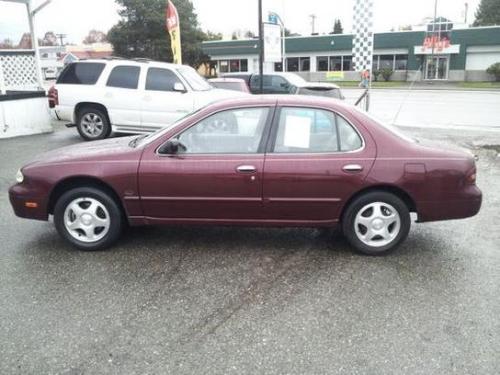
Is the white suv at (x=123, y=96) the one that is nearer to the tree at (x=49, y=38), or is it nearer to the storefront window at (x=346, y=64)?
the storefront window at (x=346, y=64)

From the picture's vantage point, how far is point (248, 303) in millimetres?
3891

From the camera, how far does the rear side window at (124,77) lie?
1105 centimetres

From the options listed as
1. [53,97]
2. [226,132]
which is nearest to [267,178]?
[226,132]

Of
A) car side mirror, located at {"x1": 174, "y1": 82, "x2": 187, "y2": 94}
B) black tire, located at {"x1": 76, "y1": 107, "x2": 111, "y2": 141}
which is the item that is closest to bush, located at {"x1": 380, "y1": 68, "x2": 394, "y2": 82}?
car side mirror, located at {"x1": 174, "y1": 82, "x2": 187, "y2": 94}

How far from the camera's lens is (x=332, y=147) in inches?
185

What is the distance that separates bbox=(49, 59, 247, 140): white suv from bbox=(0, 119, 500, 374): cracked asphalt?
18.8 feet

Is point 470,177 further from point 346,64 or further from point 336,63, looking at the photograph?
→ point 336,63

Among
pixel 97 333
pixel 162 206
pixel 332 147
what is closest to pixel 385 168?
pixel 332 147

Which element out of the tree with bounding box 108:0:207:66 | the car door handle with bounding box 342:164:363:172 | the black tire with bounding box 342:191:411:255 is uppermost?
the tree with bounding box 108:0:207:66

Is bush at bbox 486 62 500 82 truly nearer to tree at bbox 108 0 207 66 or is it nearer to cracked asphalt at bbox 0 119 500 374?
tree at bbox 108 0 207 66

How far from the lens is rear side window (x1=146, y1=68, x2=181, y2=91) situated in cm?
1104

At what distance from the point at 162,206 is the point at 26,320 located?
161 cm

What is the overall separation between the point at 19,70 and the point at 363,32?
10.6 metres

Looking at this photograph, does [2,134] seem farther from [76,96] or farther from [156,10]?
[156,10]
